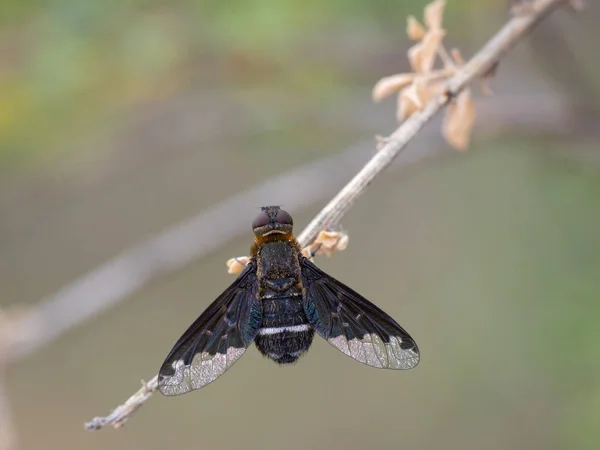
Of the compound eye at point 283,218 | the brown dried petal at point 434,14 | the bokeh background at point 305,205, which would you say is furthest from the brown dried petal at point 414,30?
the bokeh background at point 305,205

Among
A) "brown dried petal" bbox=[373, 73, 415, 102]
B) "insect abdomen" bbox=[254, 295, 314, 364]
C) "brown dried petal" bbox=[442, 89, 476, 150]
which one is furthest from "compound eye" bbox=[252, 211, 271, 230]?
"brown dried petal" bbox=[442, 89, 476, 150]

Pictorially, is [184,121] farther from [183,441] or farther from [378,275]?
[183,441]

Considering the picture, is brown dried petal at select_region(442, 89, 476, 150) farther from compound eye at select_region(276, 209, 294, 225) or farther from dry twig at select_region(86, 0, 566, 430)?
compound eye at select_region(276, 209, 294, 225)

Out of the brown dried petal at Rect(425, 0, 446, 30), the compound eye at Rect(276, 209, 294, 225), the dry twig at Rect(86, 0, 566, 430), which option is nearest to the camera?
the dry twig at Rect(86, 0, 566, 430)

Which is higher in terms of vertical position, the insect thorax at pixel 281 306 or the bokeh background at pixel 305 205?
the bokeh background at pixel 305 205

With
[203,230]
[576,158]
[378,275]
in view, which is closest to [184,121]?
[203,230]

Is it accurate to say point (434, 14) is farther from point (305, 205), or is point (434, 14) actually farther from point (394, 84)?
point (305, 205)

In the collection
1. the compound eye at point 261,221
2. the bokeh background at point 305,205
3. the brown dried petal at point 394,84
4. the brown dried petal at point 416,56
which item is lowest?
the compound eye at point 261,221

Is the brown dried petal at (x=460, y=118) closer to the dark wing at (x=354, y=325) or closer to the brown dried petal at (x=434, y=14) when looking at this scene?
the brown dried petal at (x=434, y=14)
